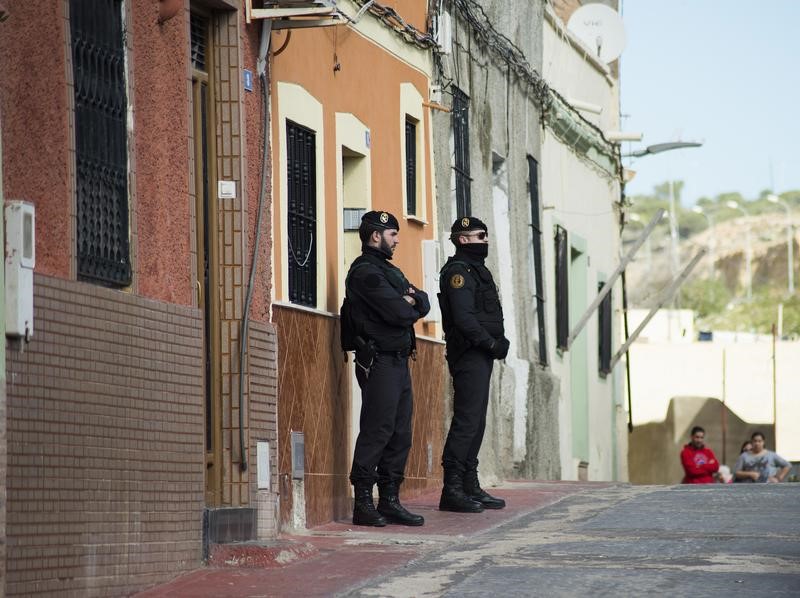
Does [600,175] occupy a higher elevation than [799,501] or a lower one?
higher

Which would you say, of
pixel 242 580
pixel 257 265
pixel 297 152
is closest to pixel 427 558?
pixel 242 580

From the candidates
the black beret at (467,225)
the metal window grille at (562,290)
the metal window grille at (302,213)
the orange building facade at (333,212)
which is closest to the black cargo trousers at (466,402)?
the orange building facade at (333,212)

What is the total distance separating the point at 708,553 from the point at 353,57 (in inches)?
203

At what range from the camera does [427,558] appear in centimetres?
982

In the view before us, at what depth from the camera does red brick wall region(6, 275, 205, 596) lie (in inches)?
296

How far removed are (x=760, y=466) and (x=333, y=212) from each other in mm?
11515

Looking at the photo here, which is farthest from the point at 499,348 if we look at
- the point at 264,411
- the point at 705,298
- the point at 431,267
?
the point at 705,298

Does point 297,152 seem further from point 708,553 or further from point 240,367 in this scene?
point 708,553

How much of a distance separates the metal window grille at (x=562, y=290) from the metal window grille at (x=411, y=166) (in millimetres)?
6911

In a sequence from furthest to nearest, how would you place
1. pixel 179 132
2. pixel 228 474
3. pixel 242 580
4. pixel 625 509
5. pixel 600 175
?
pixel 600 175
pixel 625 509
pixel 228 474
pixel 179 132
pixel 242 580

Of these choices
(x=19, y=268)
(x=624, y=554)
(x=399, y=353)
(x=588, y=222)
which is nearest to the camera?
(x=19, y=268)

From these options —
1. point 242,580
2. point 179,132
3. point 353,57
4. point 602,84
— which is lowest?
point 242,580

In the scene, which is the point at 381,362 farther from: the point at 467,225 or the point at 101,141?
the point at 101,141

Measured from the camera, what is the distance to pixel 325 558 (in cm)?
975
